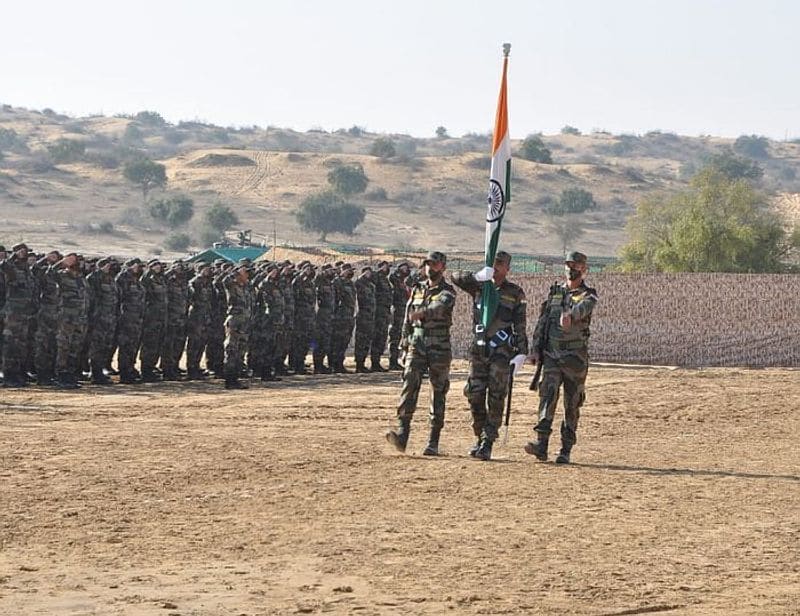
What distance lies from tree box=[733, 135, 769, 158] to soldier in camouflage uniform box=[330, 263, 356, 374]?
430ft

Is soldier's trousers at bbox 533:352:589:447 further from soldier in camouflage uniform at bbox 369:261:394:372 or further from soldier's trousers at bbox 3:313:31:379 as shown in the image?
soldier in camouflage uniform at bbox 369:261:394:372

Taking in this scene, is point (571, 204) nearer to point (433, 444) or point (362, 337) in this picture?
point (362, 337)

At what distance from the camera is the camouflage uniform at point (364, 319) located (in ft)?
87.0

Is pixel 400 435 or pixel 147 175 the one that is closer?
pixel 400 435

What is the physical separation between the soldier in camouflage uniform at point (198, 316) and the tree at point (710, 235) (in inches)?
698

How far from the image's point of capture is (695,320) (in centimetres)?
2970

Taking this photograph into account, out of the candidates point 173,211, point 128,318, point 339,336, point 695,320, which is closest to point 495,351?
point 128,318

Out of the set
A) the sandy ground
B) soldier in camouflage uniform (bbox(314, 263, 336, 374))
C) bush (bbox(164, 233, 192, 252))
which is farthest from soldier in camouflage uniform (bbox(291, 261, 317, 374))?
bush (bbox(164, 233, 192, 252))

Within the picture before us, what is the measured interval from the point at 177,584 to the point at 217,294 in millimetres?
14779

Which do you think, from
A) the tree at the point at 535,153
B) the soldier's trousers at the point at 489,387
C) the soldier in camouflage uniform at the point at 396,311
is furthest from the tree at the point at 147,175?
the soldier's trousers at the point at 489,387

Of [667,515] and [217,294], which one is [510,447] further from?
[217,294]

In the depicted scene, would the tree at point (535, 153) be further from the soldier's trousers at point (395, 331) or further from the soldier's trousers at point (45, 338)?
the soldier's trousers at point (45, 338)

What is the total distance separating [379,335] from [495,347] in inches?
483

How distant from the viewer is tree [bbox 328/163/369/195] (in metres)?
85.7
